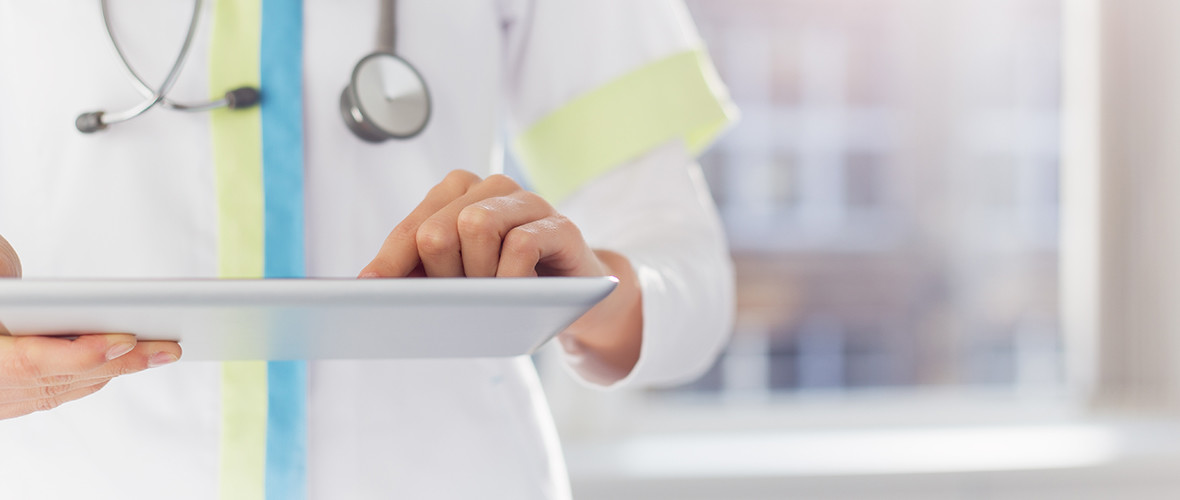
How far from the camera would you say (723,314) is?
2.29ft

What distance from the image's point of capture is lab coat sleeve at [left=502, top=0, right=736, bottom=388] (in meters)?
0.68

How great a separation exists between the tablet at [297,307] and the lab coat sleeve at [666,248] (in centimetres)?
24

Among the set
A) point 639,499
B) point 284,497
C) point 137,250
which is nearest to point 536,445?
point 284,497

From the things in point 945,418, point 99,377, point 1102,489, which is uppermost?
point 99,377

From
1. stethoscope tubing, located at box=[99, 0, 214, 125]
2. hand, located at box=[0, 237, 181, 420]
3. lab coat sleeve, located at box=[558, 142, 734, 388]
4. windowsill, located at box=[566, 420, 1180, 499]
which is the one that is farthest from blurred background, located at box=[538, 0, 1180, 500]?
hand, located at box=[0, 237, 181, 420]

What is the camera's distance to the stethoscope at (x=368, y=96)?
0.54 m

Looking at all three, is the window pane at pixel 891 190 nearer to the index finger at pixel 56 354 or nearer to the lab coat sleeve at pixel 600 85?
the lab coat sleeve at pixel 600 85

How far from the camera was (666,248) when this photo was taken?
2.15 ft

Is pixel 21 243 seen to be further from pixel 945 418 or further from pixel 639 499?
pixel 945 418

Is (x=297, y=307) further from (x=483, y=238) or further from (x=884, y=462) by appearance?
(x=884, y=462)

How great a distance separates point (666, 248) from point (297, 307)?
392 millimetres

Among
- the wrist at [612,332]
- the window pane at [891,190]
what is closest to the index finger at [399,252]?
the wrist at [612,332]

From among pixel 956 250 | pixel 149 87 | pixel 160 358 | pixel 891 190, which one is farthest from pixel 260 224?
pixel 891 190

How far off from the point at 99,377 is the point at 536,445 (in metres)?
0.33
